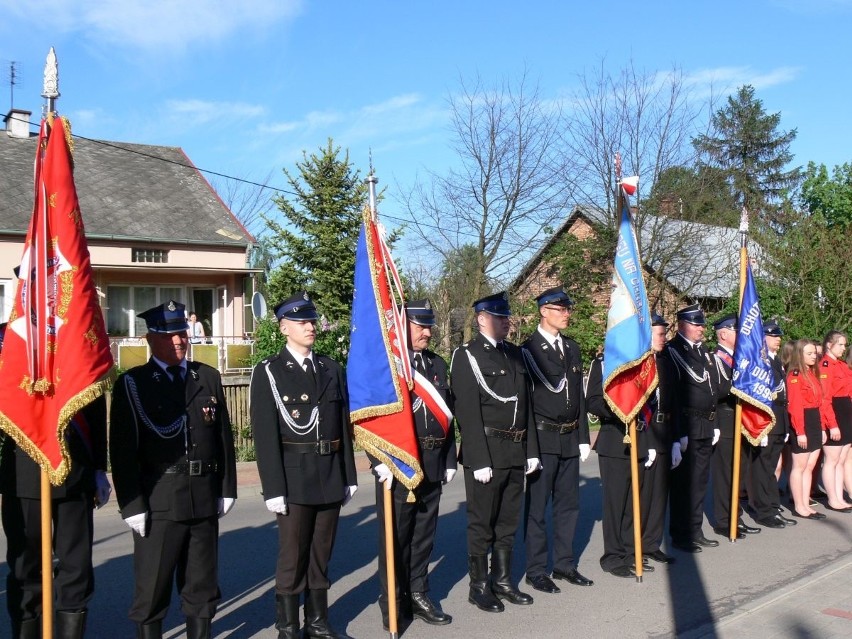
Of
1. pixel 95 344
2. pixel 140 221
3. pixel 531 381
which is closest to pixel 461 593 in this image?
pixel 531 381

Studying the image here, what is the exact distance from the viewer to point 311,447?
5297 mm

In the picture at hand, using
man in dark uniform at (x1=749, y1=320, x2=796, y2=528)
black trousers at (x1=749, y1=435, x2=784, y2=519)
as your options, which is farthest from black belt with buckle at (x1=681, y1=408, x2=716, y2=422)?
black trousers at (x1=749, y1=435, x2=784, y2=519)

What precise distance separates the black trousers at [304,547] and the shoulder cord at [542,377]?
2.04 meters

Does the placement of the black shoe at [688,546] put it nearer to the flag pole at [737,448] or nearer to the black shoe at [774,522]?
the flag pole at [737,448]

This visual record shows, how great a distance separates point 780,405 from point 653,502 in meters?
2.64

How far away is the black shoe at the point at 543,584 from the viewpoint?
6.46 meters

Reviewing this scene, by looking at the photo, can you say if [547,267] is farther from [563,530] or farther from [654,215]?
[563,530]

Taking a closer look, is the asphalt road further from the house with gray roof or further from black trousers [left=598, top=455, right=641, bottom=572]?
the house with gray roof

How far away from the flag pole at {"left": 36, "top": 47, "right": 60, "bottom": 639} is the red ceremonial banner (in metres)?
0.06

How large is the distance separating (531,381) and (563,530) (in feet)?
3.90

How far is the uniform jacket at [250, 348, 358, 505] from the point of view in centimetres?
519

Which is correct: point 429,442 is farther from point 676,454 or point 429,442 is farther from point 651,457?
point 676,454

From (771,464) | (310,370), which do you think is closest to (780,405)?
(771,464)

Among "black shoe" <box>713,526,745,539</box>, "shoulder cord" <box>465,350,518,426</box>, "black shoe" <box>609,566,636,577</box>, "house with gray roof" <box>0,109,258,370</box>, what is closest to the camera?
"shoulder cord" <box>465,350,518,426</box>
